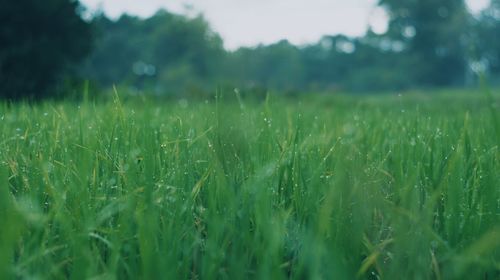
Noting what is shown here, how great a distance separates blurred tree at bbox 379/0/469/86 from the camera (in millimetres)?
47000

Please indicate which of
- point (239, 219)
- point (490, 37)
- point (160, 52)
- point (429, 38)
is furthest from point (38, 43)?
point (490, 37)

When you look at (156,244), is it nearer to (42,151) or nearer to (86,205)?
(86,205)

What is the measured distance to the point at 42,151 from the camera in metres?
1.50

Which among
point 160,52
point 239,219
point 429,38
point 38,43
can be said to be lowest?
point 239,219

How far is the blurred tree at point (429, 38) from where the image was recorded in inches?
1850

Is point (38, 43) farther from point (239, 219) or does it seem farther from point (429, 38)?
point (429, 38)

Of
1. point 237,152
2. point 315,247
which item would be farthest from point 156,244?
point 237,152

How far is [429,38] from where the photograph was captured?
4859 centimetres

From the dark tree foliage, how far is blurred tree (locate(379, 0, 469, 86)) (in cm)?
3968

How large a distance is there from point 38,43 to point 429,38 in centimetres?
4409

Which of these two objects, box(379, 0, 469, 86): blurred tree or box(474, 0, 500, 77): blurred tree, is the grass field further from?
box(474, 0, 500, 77): blurred tree

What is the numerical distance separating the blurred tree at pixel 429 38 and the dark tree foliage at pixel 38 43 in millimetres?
39685

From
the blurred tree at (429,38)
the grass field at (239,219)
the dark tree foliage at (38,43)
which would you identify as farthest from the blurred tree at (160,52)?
the grass field at (239,219)

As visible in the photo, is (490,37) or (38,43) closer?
(38,43)
